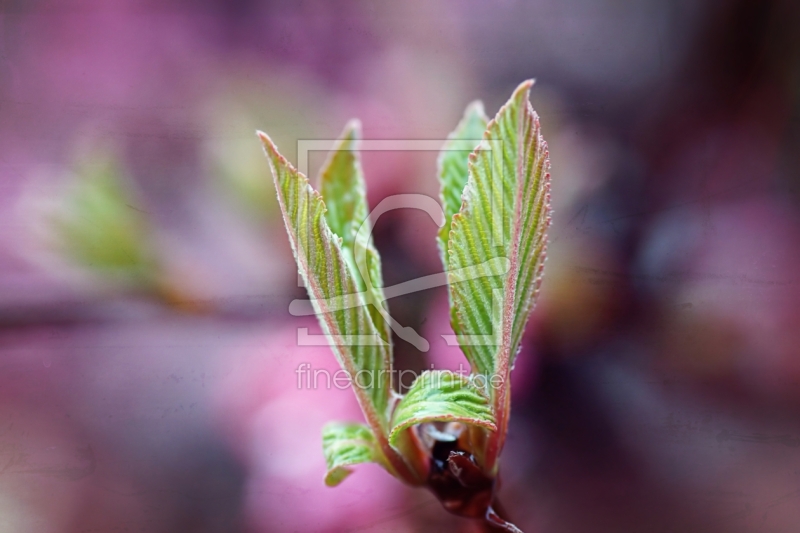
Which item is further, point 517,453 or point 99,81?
point 99,81

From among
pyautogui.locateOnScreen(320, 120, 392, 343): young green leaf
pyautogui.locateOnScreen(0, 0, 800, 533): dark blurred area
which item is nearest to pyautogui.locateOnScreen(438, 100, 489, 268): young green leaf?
pyautogui.locateOnScreen(320, 120, 392, 343): young green leaf

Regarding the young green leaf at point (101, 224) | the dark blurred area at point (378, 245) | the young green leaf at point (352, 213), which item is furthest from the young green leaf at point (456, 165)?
the young green leaf at point (101, 224)

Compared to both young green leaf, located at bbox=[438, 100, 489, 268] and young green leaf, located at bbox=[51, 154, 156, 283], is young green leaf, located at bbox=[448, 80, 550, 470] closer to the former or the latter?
young green leaf, located at bbox=[438, 100, 489, 268]

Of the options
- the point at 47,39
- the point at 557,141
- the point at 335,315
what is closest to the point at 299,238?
the point at 335,315

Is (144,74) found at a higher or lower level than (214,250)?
higher

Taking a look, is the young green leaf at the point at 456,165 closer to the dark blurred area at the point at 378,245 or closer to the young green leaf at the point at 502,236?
the young green leaf at the point at 502,236

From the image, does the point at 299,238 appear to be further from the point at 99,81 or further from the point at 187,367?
the point at 99,81
